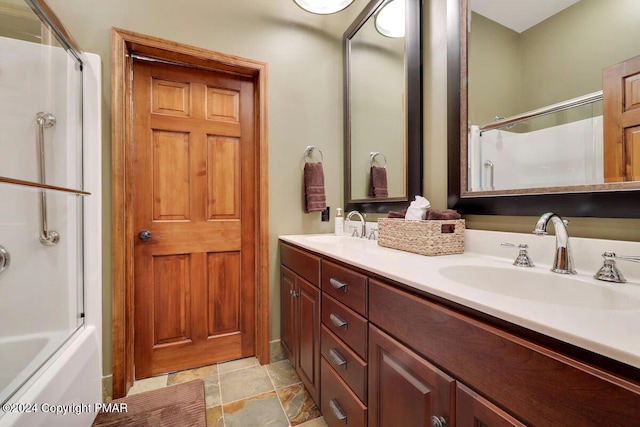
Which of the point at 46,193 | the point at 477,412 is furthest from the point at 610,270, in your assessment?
the point at 46,193

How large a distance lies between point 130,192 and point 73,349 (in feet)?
2.72

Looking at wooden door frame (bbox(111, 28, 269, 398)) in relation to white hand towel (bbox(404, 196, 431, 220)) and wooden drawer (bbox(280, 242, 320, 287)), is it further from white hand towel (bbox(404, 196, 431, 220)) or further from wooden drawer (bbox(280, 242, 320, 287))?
white hand towel (bbox(404, 196, 431, 220))

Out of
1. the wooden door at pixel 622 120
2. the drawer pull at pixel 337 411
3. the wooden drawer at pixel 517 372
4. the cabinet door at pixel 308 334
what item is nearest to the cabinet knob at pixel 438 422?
the wooden drawer at pixel 517 372

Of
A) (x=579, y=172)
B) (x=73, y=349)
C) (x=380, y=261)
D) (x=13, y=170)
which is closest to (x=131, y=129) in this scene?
(x=13, y=170)

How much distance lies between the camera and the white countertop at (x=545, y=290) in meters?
0.42

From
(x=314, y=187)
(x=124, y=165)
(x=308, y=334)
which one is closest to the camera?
(x=308, y=334)

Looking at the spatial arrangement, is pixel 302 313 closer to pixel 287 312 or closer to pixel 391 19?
pixel 287 312

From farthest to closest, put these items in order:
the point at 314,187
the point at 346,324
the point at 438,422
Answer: the point at 314,187, the point at 346,324, the point at 438,422

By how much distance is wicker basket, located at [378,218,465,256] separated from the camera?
112 cm

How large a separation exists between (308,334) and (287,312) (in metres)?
0.37

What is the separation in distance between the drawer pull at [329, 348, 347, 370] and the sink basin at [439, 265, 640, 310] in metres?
0.53

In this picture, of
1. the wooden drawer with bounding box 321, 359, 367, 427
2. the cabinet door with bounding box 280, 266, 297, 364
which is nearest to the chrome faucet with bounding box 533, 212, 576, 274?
the wooden drawer with bounding box 321, 359, 367, 427

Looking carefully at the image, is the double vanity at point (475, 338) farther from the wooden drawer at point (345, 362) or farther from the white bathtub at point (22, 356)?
the white bathtub at point (22, 356)

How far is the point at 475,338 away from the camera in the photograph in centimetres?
57
